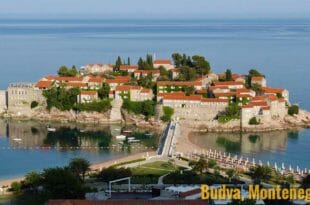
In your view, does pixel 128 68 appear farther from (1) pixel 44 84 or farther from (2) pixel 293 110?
(2) pixel 293 110

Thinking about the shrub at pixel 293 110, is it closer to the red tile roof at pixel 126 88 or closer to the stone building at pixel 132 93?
the stone building at pixel 132 93

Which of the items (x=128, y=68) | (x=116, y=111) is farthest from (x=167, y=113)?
(x=128, y=68)

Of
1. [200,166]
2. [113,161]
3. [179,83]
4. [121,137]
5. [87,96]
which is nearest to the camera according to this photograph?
[200,166]

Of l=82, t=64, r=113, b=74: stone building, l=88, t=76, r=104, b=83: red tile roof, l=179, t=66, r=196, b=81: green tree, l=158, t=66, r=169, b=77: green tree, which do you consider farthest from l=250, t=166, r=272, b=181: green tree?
l=82, t=64, r=113, b=74: stone building

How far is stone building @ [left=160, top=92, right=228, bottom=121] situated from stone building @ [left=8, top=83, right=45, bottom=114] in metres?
8.67

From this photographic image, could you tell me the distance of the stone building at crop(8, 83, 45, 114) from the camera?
43.0m

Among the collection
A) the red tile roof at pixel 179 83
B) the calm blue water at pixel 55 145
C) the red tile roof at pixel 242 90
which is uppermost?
the red tile roof at pixel 179 83

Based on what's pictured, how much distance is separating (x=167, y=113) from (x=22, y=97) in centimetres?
997

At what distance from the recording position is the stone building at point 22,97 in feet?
141

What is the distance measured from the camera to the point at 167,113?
39.4 m

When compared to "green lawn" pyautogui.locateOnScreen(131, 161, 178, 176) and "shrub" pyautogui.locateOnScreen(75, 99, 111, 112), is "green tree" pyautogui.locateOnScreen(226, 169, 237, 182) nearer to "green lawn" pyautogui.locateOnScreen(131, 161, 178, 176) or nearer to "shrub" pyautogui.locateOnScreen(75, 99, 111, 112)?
"green lawn" pyautogui.locateOnScreen(131, 161, 178, 176)

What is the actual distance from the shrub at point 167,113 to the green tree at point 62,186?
55.9 feet

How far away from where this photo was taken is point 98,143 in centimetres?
3562

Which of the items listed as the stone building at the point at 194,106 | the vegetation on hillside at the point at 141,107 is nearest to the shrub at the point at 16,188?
the vegetation on hillside at the point at 141,107
